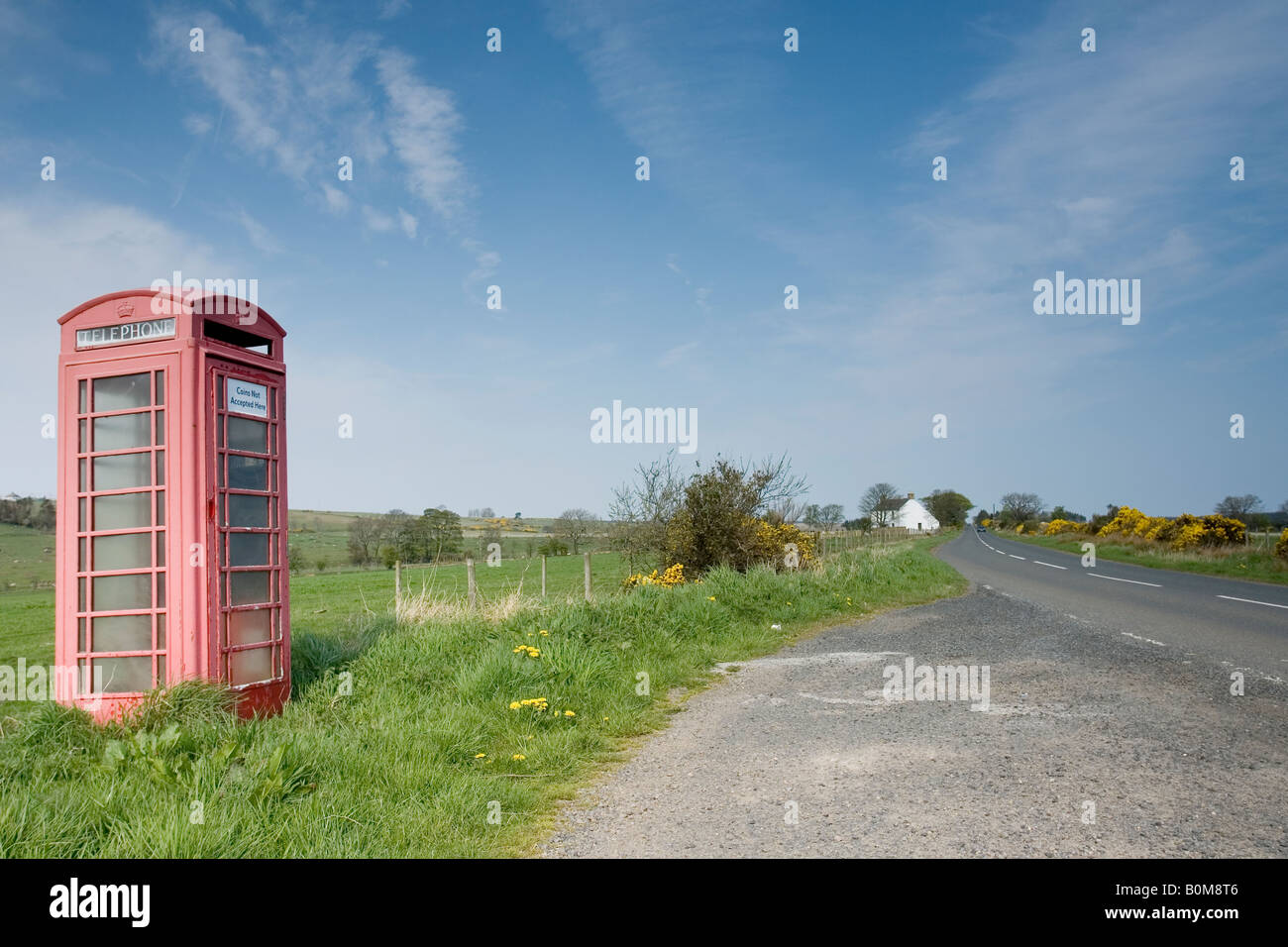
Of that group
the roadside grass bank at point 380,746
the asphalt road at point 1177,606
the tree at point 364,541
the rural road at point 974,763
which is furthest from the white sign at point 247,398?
the tree at point 364,541

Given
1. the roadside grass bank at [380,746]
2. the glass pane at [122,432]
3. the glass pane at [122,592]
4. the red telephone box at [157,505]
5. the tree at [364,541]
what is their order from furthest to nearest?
1. the tree at [364,541]
2. the glass pane at [122,432]
3. the glass pane at [122,592]
4. the red telephone box at [157,505]
5. the roadside grass bank at [380,746]

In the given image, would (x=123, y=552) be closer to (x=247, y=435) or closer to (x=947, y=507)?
(x=247, y=435)

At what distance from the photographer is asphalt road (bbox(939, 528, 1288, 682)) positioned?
9.65 metres

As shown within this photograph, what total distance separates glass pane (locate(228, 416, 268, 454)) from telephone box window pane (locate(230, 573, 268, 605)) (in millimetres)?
A: 1117

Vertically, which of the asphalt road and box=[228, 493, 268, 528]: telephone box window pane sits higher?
box=[228, 493, 268, 528]: telephone box window pane

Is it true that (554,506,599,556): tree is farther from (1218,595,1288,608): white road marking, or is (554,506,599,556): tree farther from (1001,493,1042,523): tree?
(1001,493,1042,523): tree

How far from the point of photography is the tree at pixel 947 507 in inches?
4715

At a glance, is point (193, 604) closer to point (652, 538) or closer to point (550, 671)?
point (550, 671)

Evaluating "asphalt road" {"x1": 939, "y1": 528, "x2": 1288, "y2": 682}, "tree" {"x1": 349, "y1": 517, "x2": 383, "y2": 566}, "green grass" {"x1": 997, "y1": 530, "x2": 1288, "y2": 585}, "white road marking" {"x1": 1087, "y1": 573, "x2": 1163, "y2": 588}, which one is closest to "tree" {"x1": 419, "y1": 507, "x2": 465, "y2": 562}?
"tree" {"x1": 349, "y1": 517, "x2": 383, "y2": 566}

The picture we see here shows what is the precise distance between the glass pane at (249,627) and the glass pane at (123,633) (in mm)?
609

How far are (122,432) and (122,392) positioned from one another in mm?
340

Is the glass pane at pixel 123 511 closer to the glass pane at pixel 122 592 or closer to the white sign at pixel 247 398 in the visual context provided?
the glass pane at pixel 122 592
